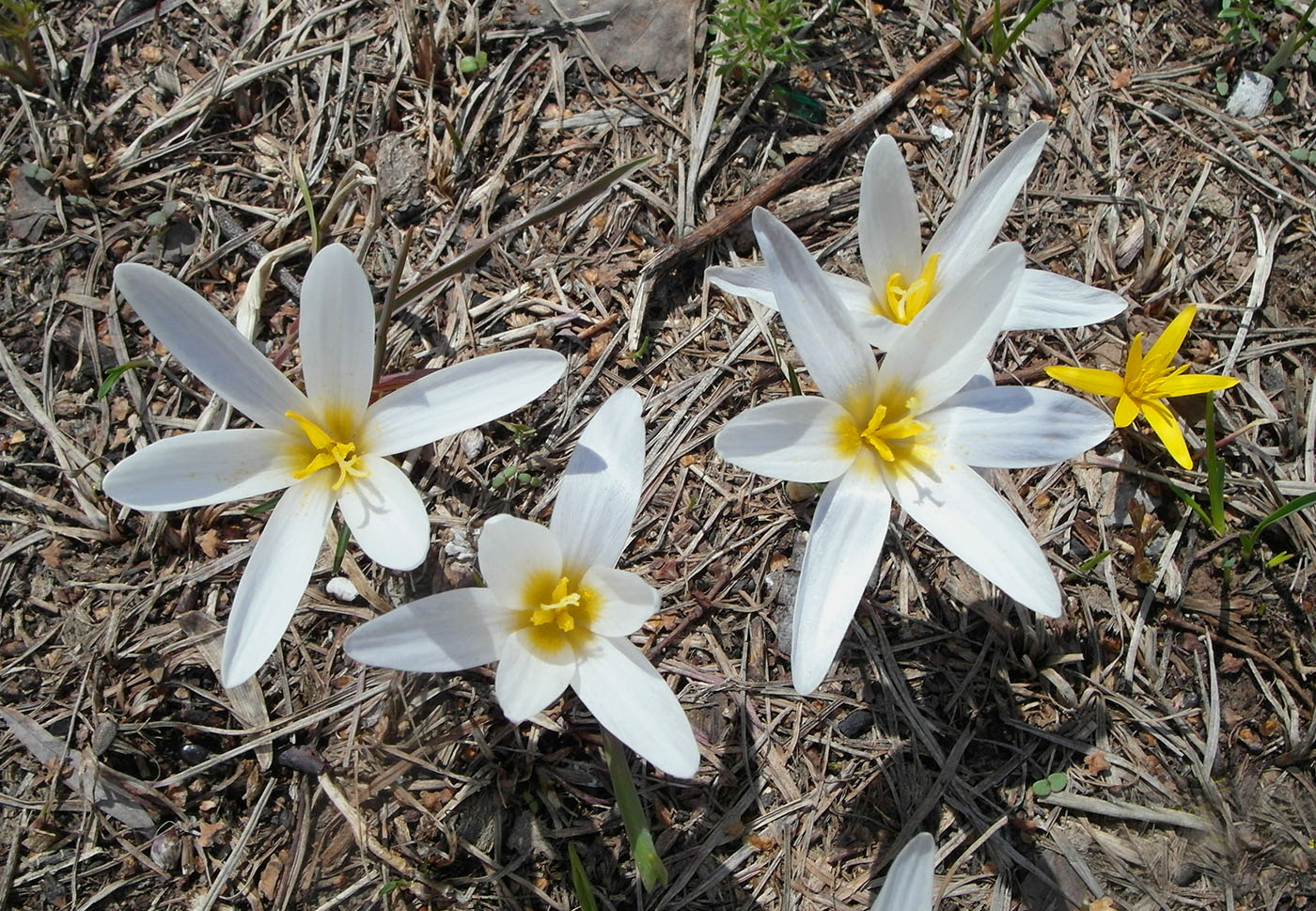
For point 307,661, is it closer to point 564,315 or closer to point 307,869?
point 307,869

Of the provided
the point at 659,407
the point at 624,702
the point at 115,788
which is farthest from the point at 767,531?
the point at 115,788

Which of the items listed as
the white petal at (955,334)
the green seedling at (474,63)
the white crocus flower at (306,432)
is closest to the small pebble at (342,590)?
the white crocus flower at (306,432)

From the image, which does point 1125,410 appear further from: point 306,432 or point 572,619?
point 306,432

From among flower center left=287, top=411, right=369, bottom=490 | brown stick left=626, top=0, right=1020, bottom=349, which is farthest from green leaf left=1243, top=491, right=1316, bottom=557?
flower center left=287, top=411, right=369, bottom=490

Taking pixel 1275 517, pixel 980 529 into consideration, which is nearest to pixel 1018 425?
pixel 980 529

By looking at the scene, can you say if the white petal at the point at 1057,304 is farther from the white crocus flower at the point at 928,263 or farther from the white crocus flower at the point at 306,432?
the white crocus flower at the point at 306,432
